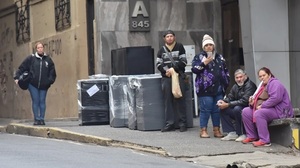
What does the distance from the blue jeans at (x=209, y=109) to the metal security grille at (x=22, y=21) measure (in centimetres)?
1222

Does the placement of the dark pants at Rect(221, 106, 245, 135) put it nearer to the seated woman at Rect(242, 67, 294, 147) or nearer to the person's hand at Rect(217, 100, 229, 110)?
the person's hand at Rect(217, 100, 229, 110)

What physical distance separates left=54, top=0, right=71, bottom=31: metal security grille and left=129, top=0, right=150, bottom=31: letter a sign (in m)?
2.74

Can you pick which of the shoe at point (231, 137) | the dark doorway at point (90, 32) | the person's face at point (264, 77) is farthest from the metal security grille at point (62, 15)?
the person's face at point (264, 77)

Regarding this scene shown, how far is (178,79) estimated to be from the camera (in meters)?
13.1

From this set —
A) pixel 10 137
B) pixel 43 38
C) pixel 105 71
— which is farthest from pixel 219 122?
pixel 43 38

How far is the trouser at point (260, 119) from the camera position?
11.7m

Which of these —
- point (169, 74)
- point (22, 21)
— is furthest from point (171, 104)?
point (22, 21)

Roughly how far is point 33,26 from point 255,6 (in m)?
10.2

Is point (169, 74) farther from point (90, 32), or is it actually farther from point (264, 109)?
point (90, 32)

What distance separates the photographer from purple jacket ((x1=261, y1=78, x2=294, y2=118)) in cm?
1173

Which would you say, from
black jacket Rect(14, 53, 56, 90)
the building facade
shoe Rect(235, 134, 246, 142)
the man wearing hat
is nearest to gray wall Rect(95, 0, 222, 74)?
the building facade

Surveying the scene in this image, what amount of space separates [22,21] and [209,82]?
12881mm

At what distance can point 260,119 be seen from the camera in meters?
11.7

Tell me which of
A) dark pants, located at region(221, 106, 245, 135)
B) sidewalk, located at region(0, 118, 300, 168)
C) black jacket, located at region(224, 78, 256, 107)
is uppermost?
black jacket, located at region(224, 78, 256, 107)
